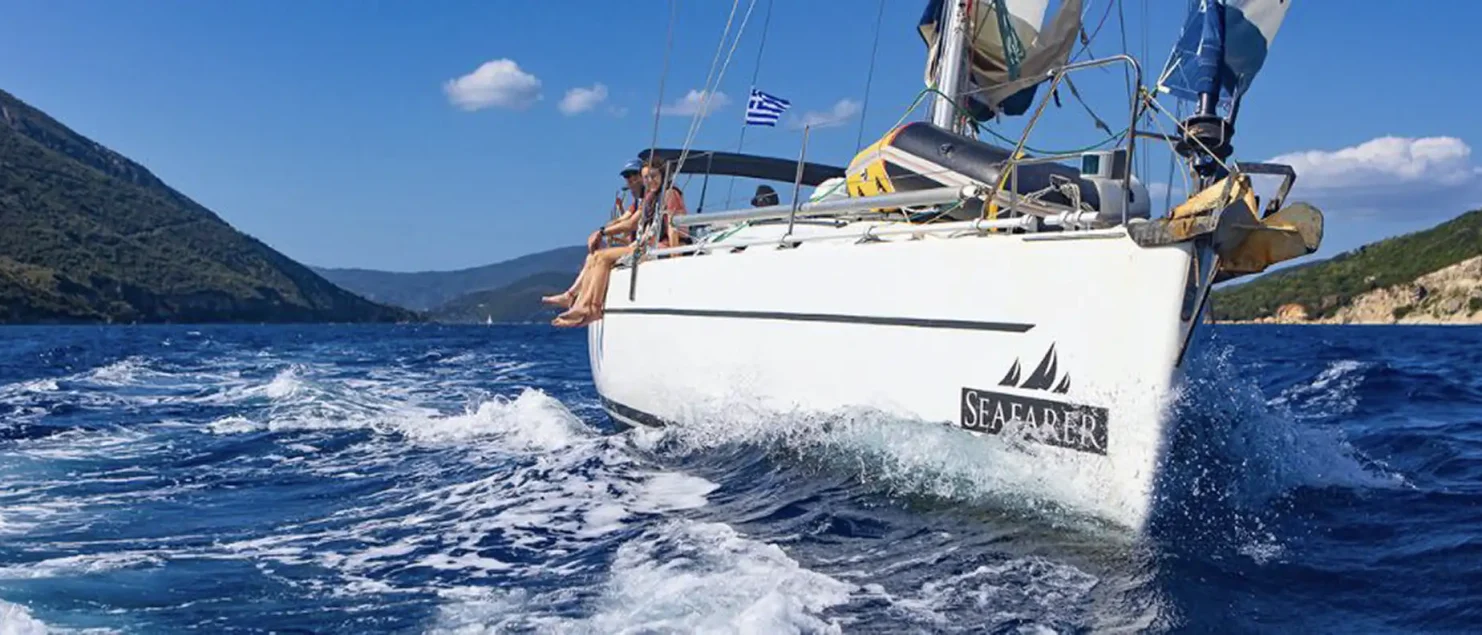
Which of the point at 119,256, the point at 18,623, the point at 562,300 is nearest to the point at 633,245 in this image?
the point at 562,300

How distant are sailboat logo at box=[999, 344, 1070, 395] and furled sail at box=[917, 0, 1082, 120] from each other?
408 centimetres

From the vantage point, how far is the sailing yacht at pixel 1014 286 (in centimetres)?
472

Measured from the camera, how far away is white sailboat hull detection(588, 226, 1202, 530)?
4.71 metres

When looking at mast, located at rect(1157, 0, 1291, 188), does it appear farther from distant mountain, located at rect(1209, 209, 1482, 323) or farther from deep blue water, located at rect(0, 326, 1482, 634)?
distant mountain, located at rect(1209, 209, 1482, 323)

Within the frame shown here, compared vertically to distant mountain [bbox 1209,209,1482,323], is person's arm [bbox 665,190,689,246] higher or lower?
lower

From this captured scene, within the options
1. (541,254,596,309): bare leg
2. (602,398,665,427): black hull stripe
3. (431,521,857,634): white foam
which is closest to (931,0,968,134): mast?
(602,398,665,427): black hull stripe

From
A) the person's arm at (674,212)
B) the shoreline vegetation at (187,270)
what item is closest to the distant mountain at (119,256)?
the shoreline vegetation at (187,270)

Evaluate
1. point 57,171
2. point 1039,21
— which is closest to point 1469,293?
point 1039,21

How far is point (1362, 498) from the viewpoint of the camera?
18.2 ft

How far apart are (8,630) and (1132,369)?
14.6 feet

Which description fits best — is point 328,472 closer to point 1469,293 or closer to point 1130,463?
point 1130,463

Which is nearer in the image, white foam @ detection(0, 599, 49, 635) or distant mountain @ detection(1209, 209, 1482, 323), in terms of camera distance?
white foam @ detection(0, 599, 49, 635)

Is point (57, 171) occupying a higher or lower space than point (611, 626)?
higher

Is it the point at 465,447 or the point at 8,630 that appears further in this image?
the point at 465,447
